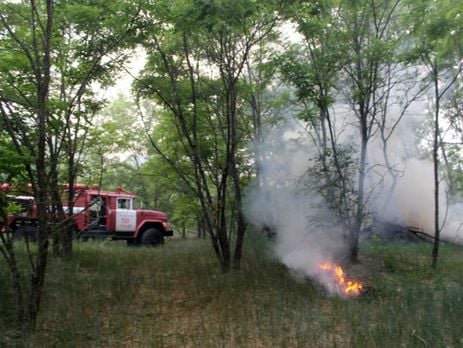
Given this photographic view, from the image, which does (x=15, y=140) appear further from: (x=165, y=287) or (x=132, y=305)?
(x=165, y=287)

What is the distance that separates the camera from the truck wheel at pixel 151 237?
607 inches

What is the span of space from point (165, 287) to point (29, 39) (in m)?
4.68

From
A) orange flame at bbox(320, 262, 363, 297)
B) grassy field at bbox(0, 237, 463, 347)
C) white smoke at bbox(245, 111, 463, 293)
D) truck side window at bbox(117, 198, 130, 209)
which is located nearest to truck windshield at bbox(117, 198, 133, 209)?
truck side window at bbox(117, 198, 130, 209)

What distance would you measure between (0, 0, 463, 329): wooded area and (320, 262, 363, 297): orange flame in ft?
2.98

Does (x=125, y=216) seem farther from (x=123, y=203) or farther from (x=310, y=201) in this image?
(x=310, y=201)

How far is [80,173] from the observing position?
33.1ft

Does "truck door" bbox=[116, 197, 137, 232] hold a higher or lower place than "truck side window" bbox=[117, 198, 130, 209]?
lower

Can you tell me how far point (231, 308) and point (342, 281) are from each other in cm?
255

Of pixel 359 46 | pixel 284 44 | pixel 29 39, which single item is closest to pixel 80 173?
pixel 29 39

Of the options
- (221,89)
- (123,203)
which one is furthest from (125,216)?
(221,89)

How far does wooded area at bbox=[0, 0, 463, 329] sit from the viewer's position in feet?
18.4

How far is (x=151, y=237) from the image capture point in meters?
15.5

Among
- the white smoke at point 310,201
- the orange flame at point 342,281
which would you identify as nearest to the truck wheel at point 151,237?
the white smoke at point 310,201

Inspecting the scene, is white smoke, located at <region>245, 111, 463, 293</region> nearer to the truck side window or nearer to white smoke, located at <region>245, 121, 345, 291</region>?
white smoke, located at <region>245, 121, 345, 291</region>
